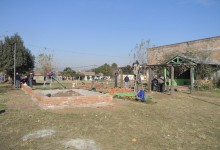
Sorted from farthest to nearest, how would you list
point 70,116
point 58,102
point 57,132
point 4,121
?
point 58,102, point 70,116, point 4,121, point 57,132

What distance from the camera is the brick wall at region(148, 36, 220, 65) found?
27312 millimetres

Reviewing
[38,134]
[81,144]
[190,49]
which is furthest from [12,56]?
[81,144]

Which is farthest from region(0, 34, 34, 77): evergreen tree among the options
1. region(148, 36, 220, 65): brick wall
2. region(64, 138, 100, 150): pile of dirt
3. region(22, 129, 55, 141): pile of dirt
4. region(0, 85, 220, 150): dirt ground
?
region(64, 138, 100, 150): pile of dirt

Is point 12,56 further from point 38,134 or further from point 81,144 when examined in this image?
point 81,144

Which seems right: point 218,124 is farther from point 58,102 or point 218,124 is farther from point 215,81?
point 215,81

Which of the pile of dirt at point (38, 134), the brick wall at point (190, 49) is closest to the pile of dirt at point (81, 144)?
the pile of dirt at point (38, 134)

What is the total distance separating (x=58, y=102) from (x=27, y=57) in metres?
24.4

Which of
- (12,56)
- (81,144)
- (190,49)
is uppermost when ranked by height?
(190,49)

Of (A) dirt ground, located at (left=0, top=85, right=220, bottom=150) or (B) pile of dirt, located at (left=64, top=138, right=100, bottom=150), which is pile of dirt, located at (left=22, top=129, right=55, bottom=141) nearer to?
(A) dirt ground, located at (left=0, top=85, right=220, bottom=150)

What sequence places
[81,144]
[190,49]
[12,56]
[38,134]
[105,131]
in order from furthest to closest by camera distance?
[190,49] < [12,56] < [105,131] < [38,134] < [81,144]

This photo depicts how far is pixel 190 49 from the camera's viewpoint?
31.1 metres

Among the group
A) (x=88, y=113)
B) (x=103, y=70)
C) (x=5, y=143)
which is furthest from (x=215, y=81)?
(x=103, y=70)

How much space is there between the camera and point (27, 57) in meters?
30.3

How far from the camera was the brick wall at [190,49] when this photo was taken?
89.6 feet
